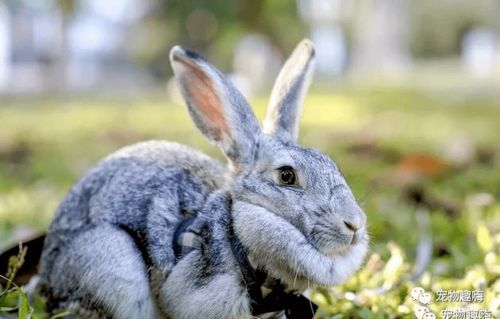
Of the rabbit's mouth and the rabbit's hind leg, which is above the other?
the rabbit's mouth

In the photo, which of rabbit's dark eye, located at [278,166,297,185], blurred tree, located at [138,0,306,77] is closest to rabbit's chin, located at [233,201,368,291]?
rabbit's dark eye, located at [278,166,297,185]

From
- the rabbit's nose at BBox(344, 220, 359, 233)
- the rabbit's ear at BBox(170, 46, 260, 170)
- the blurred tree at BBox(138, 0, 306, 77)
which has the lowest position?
the rabbit's nose at BBox(344, 220, 359, 233)

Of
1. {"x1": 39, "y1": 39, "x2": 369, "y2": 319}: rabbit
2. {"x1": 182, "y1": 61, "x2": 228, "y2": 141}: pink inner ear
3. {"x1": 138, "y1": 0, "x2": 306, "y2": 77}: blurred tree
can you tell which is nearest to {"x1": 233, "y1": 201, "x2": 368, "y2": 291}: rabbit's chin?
{"x1": 39, "y1": 39, "x2": 369, "y2": 319}: rabbit

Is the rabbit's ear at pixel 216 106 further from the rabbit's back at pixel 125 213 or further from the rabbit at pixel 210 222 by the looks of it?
the rabbit's back at pixel 125 213

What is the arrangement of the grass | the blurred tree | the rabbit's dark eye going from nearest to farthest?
1. the rabbit's dark eye
2. the grass
3. the blurred tree

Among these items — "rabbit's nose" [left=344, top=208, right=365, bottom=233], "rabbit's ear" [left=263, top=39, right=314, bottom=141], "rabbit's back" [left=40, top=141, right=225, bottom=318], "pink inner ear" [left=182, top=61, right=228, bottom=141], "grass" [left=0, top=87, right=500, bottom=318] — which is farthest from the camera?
"grass" [left=0, top=87, right=500, bottom=318]

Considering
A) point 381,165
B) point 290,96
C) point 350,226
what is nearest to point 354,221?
point 350,226

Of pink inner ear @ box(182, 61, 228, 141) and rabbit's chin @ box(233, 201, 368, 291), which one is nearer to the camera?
rabbit's chin @ box(233, 201, 368, 291)

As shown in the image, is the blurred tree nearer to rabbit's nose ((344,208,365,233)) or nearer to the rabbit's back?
the rabbit's back

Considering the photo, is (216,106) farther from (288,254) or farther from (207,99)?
(288,254)
